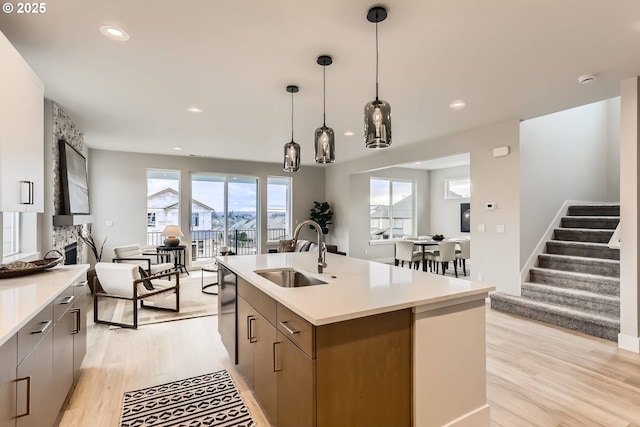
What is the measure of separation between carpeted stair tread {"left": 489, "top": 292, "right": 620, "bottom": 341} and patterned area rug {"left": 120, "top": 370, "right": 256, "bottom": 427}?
3.70 metres

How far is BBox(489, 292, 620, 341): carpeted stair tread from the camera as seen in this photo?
3439mm

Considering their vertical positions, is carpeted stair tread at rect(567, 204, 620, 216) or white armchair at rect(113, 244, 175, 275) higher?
carpeted stair tread at rect(567, 204, 620, 216)

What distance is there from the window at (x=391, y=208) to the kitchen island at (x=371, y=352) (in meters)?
6.89

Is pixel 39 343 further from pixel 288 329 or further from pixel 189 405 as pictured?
pixel 288 329

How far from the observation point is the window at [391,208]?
907 cm

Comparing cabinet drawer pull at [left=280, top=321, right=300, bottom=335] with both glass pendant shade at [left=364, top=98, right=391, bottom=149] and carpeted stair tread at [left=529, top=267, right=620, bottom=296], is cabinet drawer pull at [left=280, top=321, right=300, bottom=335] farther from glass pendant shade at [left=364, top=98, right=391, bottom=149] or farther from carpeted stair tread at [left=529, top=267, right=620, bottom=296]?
carpeted stair tread at [left=529, top=267, right=620, bottom=296]

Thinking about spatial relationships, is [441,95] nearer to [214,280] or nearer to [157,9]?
[157,9]

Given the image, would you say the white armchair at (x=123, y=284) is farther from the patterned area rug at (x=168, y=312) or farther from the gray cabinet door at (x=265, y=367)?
the gray cabinet door at (x=265, y=367)

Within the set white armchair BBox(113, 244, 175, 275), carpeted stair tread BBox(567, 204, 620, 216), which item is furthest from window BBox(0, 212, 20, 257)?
carpeted stair tread BBox(567, 204, 620, 216)

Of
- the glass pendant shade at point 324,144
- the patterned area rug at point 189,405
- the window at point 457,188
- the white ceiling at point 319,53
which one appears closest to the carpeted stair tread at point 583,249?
the white ceiling at point 319,53

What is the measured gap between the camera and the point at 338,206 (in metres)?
8.60

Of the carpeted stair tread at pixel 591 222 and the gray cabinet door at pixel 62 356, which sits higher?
the carpeted stair tread at pixel 591 222

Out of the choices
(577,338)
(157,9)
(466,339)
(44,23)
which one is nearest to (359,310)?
(466,339)

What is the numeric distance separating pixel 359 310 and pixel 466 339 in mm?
858
